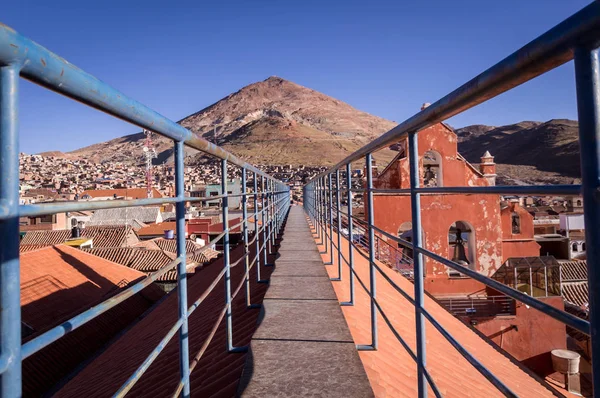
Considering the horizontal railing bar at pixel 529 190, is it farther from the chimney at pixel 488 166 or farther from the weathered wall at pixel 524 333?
the chimney at pixel 488 166

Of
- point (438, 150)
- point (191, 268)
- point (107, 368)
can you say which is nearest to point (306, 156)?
point (191, 268)

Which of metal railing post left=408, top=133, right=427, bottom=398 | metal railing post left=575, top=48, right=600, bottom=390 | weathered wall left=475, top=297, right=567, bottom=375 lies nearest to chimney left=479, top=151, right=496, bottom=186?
weathered wall left=475, top=297, right=567, bottom=375

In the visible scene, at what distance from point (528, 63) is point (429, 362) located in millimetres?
2248

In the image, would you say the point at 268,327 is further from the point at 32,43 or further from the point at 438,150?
the point at 438,150

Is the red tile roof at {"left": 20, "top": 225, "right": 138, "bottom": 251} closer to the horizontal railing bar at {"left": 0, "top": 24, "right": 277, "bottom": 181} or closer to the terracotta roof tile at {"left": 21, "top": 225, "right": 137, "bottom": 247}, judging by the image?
the terracotta roof tile at {"left": 21, "top": 225, "right": 137, "bottom": 247}

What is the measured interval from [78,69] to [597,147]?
0.95m

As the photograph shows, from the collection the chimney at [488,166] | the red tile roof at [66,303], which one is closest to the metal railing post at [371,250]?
the red tile roof at [66,303]

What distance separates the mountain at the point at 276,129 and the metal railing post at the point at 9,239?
75.7m

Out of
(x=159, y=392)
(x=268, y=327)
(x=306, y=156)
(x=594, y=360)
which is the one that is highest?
(x=306, y=156)

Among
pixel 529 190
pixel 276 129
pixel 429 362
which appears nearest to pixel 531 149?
pixel 276 129

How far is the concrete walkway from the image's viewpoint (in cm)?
173

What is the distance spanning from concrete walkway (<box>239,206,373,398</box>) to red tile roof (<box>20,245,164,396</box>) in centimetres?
631

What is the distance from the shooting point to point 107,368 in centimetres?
396

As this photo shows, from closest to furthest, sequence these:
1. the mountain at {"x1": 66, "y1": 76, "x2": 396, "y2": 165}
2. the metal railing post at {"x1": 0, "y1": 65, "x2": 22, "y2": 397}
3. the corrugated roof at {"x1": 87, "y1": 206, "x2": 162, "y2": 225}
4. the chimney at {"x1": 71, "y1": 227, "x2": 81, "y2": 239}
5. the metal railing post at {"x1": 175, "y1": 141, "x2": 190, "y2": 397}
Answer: the metal railing post at {"x1": 0, "y1": 65, "x2": 22, "y2": 397} → the metal railing post at {"x1": 175, "y1": 141, "x2": 190, "y2": 397} → the chimney at {"x1": 71, "y1": 227, "x2": 81, "y2": 239} → the corrugated roof at {"x1": 87, "y1": 206, "x2": 162, "y2": 225} → the mountain at {"x1": 66, "y1": 76, "x2": 396, "y2": 165}
